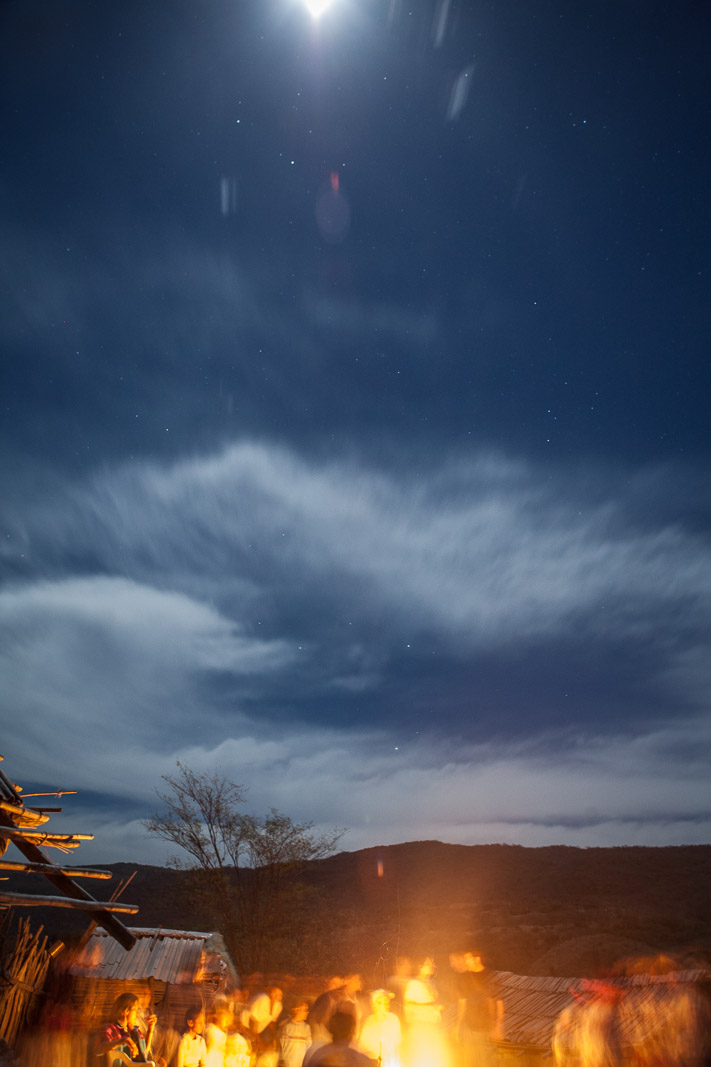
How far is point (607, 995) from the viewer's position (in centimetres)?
1310

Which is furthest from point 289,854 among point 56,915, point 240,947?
point 56,915

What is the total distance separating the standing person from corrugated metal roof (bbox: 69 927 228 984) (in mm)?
7618

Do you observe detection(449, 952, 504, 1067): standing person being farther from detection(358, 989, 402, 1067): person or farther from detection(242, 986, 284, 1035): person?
detection(242, 986, 284, 1035): person

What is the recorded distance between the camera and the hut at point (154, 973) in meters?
14.6

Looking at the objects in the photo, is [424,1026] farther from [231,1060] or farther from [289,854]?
[289,854]

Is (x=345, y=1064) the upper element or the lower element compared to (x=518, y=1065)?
upper

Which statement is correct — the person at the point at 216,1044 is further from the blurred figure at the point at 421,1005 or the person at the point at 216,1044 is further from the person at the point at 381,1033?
the blurred figure at the point at 421,1005

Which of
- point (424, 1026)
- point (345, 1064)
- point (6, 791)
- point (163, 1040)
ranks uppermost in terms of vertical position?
point (6, 791)

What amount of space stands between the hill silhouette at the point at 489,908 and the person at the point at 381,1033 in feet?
24.2

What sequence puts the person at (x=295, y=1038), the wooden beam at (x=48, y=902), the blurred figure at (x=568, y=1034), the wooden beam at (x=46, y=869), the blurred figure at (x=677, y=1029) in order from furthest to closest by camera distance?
the person at (x=295, y=1038) → the blurred figure at (x=568, y=1034) → the blurred figure at (x=677, y=1029) → the wooden beam at (x=46, y=869) → the wooden beam at (x=48, y=902)

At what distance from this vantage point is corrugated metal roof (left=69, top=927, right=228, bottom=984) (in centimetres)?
1524

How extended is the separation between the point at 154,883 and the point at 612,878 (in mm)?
39154

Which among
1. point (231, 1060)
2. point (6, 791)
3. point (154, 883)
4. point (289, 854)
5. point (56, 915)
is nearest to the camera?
point (6, 791)

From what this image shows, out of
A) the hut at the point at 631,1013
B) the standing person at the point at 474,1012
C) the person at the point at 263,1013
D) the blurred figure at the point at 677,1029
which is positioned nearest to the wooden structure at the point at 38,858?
the standing person at the point at 474,1012
